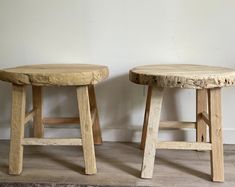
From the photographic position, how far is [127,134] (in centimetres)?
137

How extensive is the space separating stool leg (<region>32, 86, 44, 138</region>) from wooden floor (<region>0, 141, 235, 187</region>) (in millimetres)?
79

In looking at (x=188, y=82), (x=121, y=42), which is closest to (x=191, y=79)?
(x=188, y=82)

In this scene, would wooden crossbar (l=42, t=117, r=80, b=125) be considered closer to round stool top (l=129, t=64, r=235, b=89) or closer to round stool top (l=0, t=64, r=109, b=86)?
round stool top (l=0, t=64, r=109, b=86)

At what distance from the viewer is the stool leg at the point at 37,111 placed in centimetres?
126

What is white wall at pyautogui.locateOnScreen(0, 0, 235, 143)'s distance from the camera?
124 cm

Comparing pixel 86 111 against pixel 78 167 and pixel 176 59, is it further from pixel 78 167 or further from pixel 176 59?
pixel 176 59

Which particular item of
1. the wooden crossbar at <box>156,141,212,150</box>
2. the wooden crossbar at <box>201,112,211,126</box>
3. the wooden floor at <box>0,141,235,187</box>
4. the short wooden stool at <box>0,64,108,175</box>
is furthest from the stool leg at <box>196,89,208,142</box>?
the short wooden stool at <box>0,64,108,175</box>

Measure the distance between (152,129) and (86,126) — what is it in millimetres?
227

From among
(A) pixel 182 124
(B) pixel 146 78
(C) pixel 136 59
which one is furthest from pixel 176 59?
(B) pixel 146 78

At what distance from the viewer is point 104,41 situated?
1292 millimetres

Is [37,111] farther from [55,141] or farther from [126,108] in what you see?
[126,108]

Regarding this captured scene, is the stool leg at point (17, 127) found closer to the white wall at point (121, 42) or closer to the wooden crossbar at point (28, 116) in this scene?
the wooden crossbar at point (28, 116)

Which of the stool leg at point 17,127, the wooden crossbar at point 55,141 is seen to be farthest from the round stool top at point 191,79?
the stool leg at point 17,127

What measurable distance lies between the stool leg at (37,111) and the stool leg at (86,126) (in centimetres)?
35
